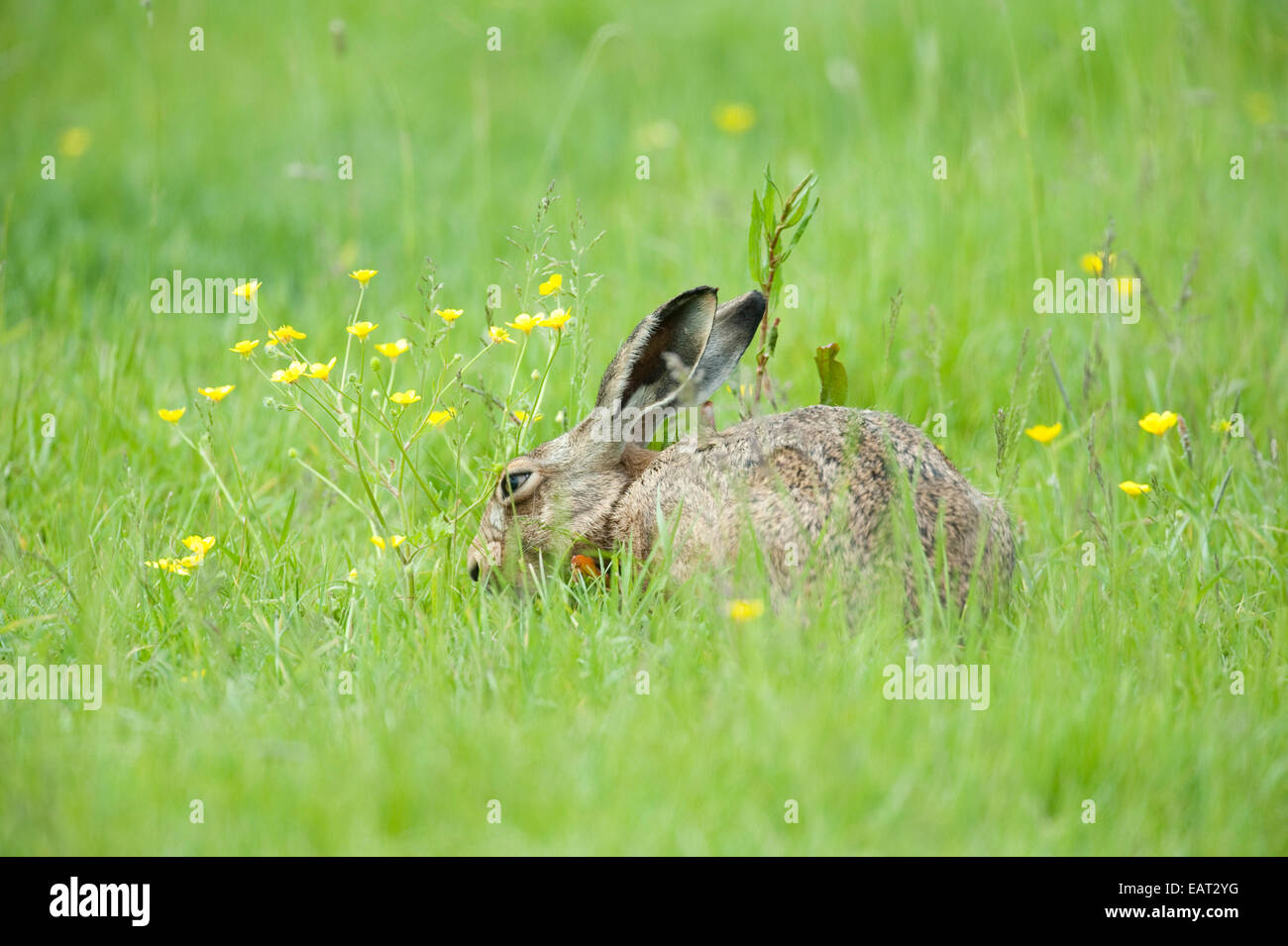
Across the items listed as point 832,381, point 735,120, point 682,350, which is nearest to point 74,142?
point 735,120

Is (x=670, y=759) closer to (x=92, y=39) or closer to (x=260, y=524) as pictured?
(x=260, y=524)

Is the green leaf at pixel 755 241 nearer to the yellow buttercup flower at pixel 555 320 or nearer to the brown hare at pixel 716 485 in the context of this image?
the brown hare at pixel 716 485

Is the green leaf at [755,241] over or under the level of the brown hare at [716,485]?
over

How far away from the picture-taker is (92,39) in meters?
10.8

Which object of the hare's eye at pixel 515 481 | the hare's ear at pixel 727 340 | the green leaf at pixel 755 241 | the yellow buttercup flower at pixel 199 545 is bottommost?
the yellow buttercup flower at pixel 199 545

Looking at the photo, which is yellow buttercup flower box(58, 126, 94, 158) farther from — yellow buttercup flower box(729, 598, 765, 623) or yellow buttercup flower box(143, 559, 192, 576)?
yellow buttercup flower box(729, 598, 765, 623)

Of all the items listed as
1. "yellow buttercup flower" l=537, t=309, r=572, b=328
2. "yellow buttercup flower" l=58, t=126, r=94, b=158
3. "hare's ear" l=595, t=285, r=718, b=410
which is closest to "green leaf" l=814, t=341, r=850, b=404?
"hare's ear" l=595, t=285, r=718, b=410

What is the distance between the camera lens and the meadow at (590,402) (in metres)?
3.22

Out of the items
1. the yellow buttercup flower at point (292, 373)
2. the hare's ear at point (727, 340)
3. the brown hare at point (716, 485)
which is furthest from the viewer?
the hare's ear at point (727, 340)

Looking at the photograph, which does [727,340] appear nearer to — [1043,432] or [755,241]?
[755,241]

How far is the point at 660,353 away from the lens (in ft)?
16.4

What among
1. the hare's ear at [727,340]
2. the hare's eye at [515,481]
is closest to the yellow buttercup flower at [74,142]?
the hare's eye at [515,481]

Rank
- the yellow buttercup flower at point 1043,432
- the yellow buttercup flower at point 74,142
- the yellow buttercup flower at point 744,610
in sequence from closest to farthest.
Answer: the yellow buttercup flower at point 744,610 → the yellow buttercup flower at point 1043,432 → the yellow buttercup flower at point 74,142

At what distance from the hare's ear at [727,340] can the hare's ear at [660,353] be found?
68mm
